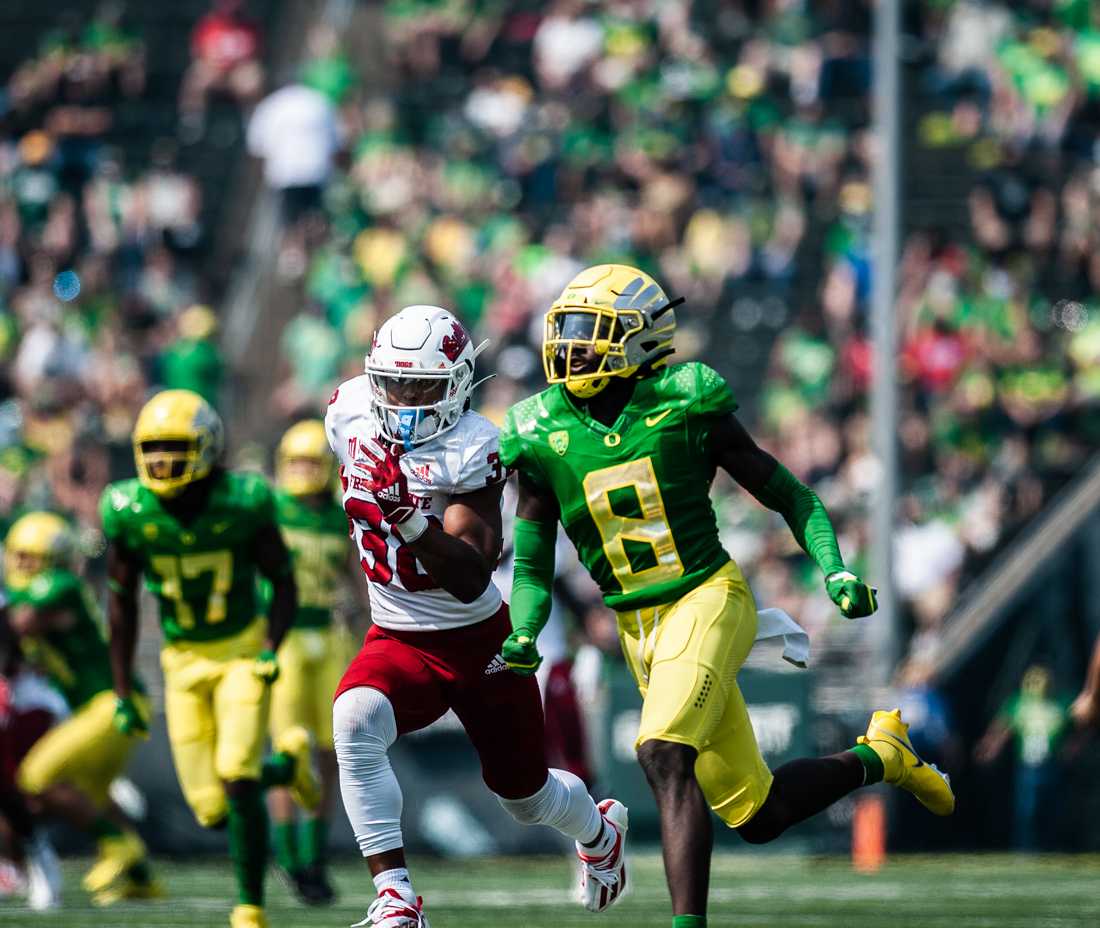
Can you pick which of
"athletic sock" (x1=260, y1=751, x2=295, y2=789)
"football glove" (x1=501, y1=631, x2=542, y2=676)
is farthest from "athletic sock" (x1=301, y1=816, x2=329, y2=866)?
"football glove" (x1=501, y1=631, x2=542, y2=676)

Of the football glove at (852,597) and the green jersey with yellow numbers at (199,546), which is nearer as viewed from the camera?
the football glove at (852,597)

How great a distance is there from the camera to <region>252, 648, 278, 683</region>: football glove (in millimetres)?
8406

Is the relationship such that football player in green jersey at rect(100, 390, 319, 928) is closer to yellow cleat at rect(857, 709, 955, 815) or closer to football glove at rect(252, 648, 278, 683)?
football glove at rect(252, 648, 278, 683)

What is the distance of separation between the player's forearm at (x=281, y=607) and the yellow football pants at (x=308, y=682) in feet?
6.18

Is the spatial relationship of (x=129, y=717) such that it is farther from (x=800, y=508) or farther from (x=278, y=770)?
(x=800, y=508)

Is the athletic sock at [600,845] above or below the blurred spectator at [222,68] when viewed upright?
below

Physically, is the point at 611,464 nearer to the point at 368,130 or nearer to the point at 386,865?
the point at 386,865

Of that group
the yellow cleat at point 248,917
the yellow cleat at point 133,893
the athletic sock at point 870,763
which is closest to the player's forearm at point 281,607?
the yellow cleat at point 248,917

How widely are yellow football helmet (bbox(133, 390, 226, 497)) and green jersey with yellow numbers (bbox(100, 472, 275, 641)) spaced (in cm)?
12

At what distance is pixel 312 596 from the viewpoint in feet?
35.9

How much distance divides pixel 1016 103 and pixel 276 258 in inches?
226

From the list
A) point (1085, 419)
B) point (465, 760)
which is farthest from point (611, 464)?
point (1085, 419)

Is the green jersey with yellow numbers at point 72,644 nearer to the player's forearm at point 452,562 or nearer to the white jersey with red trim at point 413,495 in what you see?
the white jersey with red trim at point 413,495

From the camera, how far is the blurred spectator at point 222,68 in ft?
64.2
